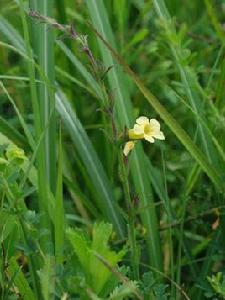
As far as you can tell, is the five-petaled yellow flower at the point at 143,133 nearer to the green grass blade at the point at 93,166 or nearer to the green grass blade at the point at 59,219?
the green grass blade at the point at 59,219

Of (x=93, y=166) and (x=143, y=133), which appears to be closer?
(x=143, y=133)

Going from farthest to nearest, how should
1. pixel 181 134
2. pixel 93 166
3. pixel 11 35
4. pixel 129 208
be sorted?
1. pixel 11 35
2. pixel 93 166
3. pixel 181 134
4. pixel 129 208

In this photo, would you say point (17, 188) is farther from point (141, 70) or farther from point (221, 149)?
point (141, 70)

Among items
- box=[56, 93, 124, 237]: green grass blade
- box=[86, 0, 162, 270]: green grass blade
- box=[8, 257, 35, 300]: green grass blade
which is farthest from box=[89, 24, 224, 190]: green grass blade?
box=[8, 257, 35, 300]: green grass blade

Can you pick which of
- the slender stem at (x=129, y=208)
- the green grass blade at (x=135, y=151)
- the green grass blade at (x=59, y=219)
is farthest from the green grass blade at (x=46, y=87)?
the slender stem at (x=129, y=208)

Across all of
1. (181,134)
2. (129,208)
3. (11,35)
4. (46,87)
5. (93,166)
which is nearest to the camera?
(129,208)

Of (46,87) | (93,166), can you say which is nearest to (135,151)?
(93,166)

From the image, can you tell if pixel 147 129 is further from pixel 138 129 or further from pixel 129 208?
pixel 129 208
